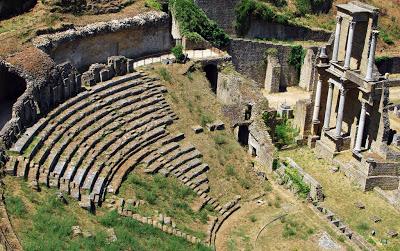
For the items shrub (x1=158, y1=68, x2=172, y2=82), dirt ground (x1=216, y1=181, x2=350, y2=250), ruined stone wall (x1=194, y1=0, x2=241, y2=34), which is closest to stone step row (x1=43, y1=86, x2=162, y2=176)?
shrub (x1=158, y1=68, x2=172, y2=82)

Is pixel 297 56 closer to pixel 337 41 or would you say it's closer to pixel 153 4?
pixel 337 41

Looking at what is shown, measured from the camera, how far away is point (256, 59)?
48.4 meters

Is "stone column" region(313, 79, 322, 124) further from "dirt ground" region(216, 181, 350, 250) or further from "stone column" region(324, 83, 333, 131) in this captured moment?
"dirt ground" region(216, 181, 350, 250)

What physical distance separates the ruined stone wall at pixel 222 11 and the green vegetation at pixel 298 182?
18000 millimetres

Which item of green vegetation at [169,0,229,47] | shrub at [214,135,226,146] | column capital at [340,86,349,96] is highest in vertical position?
green vegetation at [169,0,229,47]

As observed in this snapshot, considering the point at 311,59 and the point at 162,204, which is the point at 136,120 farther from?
the point at 311,59

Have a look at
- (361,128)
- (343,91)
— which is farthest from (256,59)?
(361,128)

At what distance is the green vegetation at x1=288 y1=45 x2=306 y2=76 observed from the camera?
159 ft

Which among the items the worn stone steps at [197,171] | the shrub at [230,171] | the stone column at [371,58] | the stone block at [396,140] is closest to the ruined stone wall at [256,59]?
the stone column at [371,58]

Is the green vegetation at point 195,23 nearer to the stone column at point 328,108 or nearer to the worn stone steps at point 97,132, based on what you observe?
the worn stone steps at point 97,132

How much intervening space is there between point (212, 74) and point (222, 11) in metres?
8.53

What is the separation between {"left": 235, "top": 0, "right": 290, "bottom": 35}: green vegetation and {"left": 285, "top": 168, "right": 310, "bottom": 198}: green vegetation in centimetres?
1785

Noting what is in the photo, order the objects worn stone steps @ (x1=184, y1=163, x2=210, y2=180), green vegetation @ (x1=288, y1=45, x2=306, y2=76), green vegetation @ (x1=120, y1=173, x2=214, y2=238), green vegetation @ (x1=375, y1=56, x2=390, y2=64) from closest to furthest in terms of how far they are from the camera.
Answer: green vegetation @ (x1=120, y1=173, x2=214, y2=238) → worn stone steps @ (x1=184, y1=163, x2=210, y2=180) → green vegetation @ (x1=288, y1=45, x2=306, y2=76) → green vegetation @ (x1=375, y1=56, x2=390, y2=64)

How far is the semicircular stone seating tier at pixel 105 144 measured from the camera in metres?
27.1
